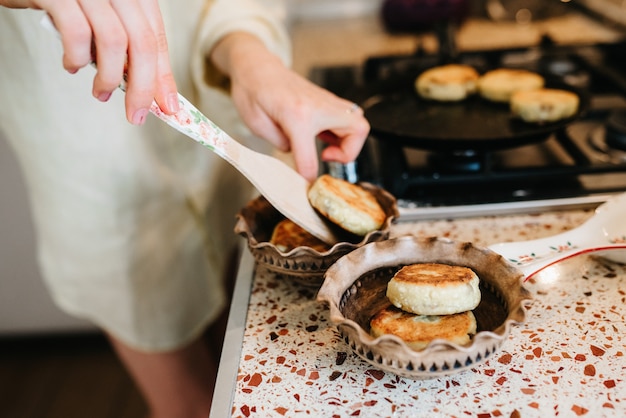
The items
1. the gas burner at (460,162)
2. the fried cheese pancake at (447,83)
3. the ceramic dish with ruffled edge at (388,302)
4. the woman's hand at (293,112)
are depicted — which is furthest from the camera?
the fried cheese pancake at (447,83)

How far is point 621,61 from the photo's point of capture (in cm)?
108

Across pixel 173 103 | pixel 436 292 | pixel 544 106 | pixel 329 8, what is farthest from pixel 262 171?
pixel 329 8

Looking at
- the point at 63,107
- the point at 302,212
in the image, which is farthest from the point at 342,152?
the point at 63,107

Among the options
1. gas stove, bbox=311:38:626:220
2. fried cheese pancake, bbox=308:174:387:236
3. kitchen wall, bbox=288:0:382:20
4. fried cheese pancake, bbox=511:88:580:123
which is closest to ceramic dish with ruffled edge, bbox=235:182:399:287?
fried cheese pancake, bbox=308:174:387:236

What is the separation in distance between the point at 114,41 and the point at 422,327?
1.06 feet

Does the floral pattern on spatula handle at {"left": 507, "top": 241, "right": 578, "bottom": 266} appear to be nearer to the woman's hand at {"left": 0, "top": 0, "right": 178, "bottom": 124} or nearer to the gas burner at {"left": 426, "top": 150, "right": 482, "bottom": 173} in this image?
the gas burner at {"left": 426, "top": 150, "right": 482, "bottom": 173}

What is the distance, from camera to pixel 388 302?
531 mm

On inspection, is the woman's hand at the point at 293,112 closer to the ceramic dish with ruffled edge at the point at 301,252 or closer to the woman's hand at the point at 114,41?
the ceramic dish with ruffled edge at the point at 301,252

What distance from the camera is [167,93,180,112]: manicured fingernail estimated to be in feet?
1.75

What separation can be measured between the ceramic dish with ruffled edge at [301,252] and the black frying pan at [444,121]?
0.15 m

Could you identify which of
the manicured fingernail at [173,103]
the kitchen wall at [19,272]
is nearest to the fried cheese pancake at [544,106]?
the manicured fingernail at [173,103]

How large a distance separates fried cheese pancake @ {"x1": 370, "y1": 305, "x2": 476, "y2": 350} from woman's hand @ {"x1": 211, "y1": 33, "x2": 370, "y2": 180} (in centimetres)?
24

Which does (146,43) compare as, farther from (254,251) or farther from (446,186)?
(446,186)

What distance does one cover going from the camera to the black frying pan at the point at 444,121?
0.75 metres
